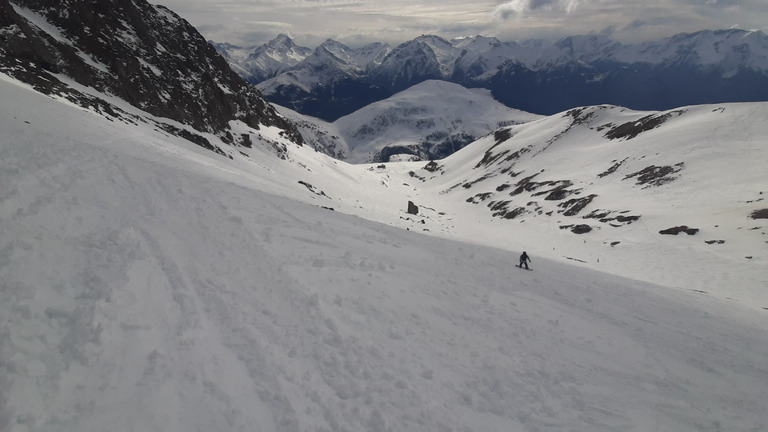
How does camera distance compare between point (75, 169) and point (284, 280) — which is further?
point (75, 169)

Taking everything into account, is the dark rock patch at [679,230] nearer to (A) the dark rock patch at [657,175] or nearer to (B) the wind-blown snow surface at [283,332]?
(A) the dark rock patch at [657,175]

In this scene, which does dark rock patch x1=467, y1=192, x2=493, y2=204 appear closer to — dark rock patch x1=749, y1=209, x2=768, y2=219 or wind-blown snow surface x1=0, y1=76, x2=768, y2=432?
dark rock patch x1=749, y1=209, x2=768, y2=219

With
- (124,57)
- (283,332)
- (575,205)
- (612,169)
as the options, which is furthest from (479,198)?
(283,332)

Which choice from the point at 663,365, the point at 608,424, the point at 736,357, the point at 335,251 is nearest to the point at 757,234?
the point at 736,357

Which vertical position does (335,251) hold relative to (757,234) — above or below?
below

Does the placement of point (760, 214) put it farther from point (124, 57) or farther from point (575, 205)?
point (124, 57)

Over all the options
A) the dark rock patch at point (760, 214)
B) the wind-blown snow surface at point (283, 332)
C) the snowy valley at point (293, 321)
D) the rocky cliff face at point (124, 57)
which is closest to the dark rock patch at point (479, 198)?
the dark rock patch at point (760, 214)

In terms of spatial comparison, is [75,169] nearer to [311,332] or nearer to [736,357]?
[311,332]
